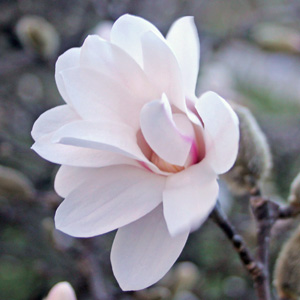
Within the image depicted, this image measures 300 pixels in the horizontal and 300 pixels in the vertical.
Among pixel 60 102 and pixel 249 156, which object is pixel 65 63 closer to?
pixel 249 156

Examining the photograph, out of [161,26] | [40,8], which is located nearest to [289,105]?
[161,26]

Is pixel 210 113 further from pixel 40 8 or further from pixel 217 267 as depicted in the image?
pixel 40 8

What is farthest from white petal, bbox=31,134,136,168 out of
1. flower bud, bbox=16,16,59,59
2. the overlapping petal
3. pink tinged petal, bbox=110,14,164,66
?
flower bud, bbox=16,16,59,59

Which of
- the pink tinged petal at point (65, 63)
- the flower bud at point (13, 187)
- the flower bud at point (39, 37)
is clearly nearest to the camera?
the pink tinged petal at point (65, 63)

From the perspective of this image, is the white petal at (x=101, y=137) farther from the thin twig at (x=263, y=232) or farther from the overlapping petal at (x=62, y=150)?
the thin twig at (x=263, y=232)

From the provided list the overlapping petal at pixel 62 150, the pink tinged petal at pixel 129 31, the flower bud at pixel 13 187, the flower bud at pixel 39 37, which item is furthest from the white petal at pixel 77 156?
the flower bud at pixel 39 37

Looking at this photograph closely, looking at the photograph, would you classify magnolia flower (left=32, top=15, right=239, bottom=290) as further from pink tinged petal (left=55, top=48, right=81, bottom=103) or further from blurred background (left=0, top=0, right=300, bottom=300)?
blurred background (left=0, top=0, right=300, bottom=300)

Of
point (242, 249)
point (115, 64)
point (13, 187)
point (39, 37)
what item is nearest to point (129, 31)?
point (115, 64)
